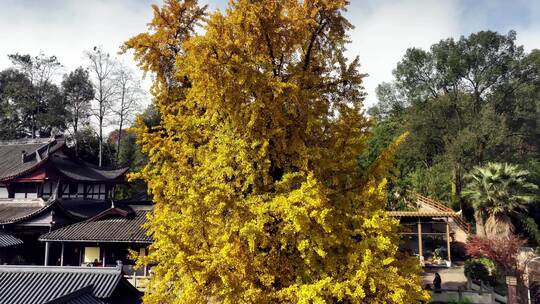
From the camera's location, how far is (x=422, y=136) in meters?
38.8

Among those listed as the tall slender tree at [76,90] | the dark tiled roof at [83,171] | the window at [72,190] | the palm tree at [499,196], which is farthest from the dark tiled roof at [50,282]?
the tall slender tree at [76,90]

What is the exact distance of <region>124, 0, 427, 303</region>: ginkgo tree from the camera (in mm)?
7484

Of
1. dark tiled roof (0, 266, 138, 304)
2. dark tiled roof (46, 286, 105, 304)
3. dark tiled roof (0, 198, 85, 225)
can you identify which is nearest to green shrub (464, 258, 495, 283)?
dark tiled roof (0, 266, 138, 304)

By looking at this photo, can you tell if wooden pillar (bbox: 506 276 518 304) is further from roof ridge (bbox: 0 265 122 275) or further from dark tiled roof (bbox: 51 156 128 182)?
dark tiled roof (bbox: 51 156 128 182)

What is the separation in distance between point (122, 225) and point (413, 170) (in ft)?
96.2

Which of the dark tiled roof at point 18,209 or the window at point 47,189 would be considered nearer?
the dark tiled roof at point 18,209

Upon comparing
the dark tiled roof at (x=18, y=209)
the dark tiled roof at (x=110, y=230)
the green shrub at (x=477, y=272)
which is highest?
the dark tiled roof at (x=18, y=209)

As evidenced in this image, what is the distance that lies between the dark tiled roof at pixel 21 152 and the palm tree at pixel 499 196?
101 feet

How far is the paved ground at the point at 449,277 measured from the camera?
75.4 ft

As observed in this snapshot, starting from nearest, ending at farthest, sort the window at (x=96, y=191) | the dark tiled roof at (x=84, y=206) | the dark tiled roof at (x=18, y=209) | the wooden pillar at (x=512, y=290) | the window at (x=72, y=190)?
the wooden pillar at (x=512, y=290) < the dark tiled roof at (x=18, y=209) < the dark tiled roof at (x=84, y=206) < the window at (x=72, y=190) < the window at (x=96, y=191)

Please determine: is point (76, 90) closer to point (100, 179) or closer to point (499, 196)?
point (100, 179)

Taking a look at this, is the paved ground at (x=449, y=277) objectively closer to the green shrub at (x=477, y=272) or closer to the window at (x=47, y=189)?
the green shrub at (x=477, y=272)

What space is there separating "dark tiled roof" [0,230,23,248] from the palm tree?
2934 centimetres

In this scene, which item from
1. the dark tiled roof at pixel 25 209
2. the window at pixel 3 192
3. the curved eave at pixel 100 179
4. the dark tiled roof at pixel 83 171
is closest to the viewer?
the dark tiled roof at pixel 25 209
